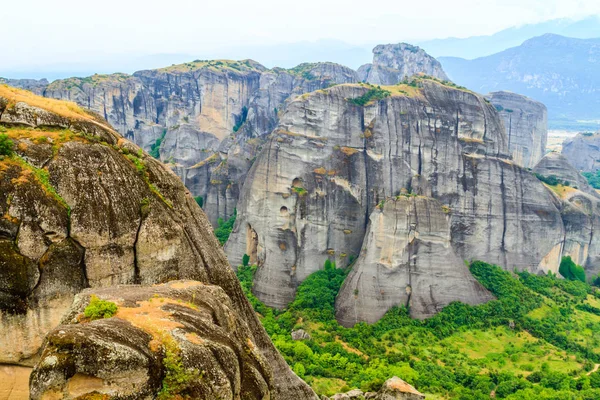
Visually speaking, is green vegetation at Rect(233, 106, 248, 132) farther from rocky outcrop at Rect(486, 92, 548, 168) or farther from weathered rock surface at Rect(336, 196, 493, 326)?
weathered rock surface at Rect(336, 196, 493, 326)

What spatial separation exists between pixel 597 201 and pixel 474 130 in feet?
44.5

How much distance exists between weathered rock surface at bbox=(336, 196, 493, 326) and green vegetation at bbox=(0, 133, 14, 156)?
27211 mm

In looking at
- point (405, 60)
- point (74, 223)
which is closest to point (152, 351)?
point (74, 223)

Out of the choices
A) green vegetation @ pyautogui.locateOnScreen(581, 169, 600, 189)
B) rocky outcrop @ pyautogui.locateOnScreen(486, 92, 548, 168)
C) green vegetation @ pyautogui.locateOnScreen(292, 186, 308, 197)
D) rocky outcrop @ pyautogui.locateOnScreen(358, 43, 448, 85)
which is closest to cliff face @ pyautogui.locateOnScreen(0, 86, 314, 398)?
green vegetation @ pyautogui.locateOnScreen(292, 186, 308, 197)

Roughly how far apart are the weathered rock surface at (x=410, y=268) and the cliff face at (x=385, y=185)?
13.8ft

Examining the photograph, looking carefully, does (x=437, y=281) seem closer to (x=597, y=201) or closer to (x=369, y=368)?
(x=369, y=368)

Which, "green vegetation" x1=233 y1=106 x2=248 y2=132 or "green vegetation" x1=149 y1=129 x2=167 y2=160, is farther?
"green vegetation" x1=233 y1=106 x2=248 y2=132

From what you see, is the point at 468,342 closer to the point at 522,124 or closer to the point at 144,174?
the point at 144,174

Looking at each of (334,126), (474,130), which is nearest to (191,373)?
(334,126)

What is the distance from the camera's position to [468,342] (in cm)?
3228

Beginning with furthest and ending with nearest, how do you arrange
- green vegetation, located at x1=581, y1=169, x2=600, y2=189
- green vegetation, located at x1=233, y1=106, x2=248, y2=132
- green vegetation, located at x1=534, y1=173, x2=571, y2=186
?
green vegetation, located at x1=233, y1=106, x2=248, y2=132, green vegetation, located at x1=581, y1=169, x2=600, y2=189, green vegetation, located at x1=534, y1=173, x2=571, y2=186

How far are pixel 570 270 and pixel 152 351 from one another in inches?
1655

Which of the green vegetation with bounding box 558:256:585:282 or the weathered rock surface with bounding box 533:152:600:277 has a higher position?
the weathered rock surface with bounding box 533:152:600:277

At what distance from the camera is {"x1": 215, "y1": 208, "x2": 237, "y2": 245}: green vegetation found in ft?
162
